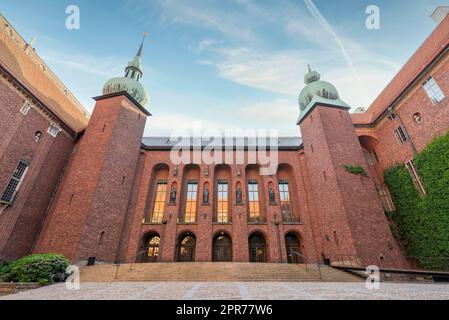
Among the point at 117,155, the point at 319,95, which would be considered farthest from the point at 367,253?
the point at 117,155

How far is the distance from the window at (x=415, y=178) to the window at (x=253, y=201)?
12.5 m

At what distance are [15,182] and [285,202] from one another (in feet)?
71.3

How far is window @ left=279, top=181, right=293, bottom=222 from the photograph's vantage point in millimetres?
19969

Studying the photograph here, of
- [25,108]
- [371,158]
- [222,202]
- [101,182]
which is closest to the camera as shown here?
[25,108]

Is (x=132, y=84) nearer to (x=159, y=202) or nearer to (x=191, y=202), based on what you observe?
(x=159, y=202)

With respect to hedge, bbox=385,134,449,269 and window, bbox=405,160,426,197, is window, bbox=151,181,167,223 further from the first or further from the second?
window, bbox=405,160,426,197

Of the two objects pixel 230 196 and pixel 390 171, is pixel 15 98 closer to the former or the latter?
pixel 230 196

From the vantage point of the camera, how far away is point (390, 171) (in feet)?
57.9

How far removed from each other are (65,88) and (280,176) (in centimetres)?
2442

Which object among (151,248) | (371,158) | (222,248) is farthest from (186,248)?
(371,158)

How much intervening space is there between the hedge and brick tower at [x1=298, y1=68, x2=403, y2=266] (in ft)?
7.07

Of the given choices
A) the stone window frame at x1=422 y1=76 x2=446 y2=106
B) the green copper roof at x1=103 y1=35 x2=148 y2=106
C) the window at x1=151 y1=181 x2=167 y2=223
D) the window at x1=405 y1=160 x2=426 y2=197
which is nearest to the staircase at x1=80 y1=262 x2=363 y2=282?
the window at x1=151 y1=181 x2=167 y2=223

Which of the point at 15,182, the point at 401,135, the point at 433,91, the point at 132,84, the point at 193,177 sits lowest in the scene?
the point at 15,182

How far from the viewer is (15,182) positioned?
47.1 ft
